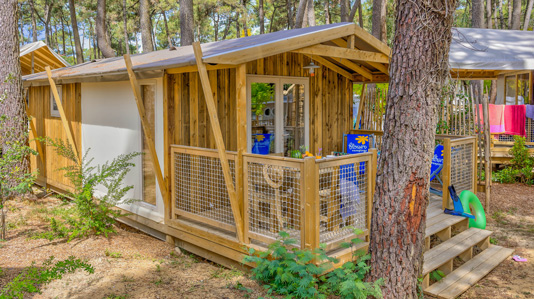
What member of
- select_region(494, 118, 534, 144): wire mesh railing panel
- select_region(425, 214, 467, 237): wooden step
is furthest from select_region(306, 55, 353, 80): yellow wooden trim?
select_region(494, 118, 534, 144): wire mesh railing panel

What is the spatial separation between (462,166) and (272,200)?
11.5 ft

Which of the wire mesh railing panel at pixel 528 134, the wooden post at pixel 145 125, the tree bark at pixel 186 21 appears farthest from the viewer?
the tree bark at pixel 186 21

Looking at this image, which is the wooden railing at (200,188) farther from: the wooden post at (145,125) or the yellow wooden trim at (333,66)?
the yellow wooden trim at (333,66)

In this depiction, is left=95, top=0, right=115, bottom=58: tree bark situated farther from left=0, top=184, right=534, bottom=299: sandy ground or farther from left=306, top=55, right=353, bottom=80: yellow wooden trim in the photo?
left=306, top=55, right=353, bottom=80: yellow wooden trim

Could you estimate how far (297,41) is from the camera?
15.9ft

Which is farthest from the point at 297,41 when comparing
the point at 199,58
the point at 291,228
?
the point at 291,228

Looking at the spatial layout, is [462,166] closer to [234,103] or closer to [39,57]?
[234,103]

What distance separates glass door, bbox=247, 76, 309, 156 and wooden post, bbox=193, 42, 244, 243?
1.95 metres

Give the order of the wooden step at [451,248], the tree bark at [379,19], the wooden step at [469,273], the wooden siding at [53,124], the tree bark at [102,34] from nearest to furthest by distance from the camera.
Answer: the wooden step at [469,273]
the wooden step at [451,248]
the wooden siding at [53,124]
the tree bark at [379,19]
the tree bark at [102,34]

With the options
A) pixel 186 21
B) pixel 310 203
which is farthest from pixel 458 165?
pixel 186 21

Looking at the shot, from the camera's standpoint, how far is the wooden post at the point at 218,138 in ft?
14.0

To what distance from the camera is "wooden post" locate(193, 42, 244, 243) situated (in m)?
4.25

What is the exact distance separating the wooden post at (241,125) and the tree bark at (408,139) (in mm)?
1454

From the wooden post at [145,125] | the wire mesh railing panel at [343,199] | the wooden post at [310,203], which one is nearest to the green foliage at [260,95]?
the wooden post at [145,125]
